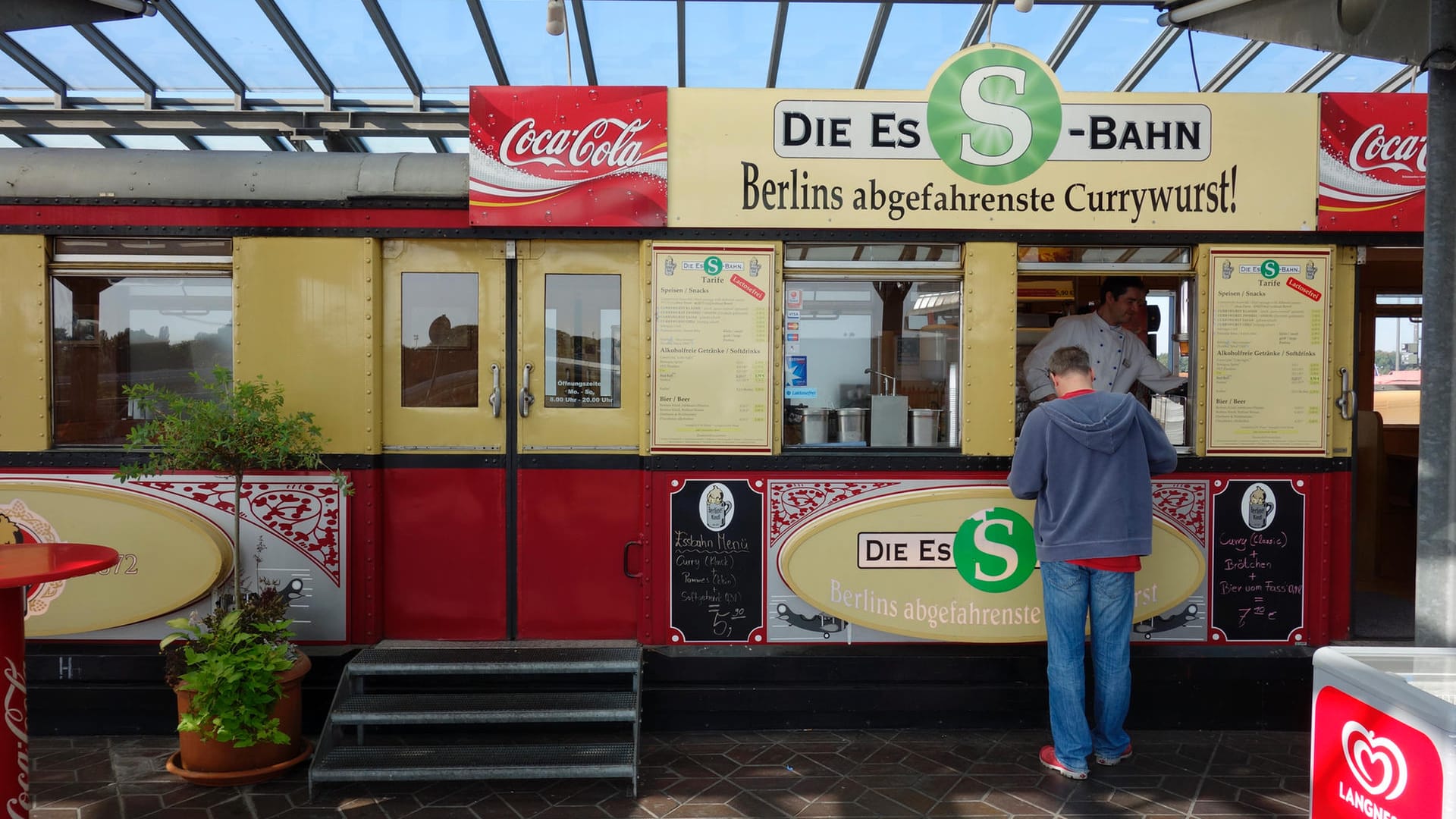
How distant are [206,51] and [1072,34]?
804 centimetres

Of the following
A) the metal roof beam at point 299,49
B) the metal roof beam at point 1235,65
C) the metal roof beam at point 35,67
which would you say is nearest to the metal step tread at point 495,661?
the metal roof beam at point 299,49

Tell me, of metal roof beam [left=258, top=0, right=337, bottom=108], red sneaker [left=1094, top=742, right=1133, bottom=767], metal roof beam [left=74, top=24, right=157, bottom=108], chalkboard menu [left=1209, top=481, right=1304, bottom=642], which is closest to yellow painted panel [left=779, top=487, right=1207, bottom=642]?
chalkboard menu [left=1209, top=481, right=1304, bottom=642]

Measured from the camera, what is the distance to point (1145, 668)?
4516 millimetres

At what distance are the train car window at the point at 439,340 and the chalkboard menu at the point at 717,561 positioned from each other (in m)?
1.20

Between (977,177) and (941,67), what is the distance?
1.80ft

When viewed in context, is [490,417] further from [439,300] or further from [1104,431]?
[1104,431]

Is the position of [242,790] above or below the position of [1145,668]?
below

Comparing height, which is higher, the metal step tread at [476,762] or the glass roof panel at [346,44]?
the glass roof panel at [346,44]

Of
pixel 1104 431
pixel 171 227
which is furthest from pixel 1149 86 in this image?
pixel 171 227

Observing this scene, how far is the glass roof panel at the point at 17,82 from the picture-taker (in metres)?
8.64

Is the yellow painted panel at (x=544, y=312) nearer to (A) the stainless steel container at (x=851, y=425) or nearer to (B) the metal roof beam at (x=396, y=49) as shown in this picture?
(A) the stainless steel container at (x=851, y=425)

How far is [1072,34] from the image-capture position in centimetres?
880

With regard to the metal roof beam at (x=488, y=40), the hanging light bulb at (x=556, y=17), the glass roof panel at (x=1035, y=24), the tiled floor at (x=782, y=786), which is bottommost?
the tiled floor at (x=782, y=786)

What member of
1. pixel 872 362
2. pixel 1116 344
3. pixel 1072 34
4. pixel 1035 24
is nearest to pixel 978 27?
pixel 1035 24
